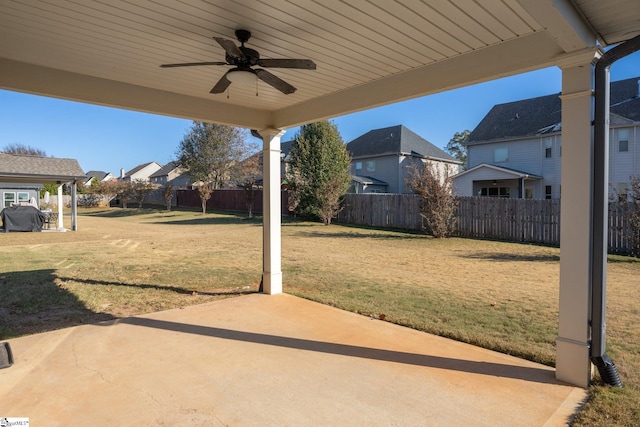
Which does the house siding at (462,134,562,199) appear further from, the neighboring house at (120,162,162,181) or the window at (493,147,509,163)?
the neighboring house at (120,162,162,181)

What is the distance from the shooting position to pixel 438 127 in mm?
36688

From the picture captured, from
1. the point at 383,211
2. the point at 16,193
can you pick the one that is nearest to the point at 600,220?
the point at 383,211

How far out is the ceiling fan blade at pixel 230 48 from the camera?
2.72 metres

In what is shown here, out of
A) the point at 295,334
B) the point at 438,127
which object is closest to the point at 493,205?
the point at 295,334

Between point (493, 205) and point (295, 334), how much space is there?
10717mm

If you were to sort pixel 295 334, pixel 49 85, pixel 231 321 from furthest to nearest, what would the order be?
1. pixel 231 321
2. pixel 295 334
3. pixel 49 85

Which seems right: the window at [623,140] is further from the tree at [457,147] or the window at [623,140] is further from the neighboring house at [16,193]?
the neighboring house at [16,193]

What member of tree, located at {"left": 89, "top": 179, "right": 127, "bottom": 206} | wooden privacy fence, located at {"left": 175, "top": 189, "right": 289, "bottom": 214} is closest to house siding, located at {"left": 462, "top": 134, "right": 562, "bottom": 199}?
wooden privacy fence, located at {"left": 175, "top": 189, "right": 289, "bottom": 214}

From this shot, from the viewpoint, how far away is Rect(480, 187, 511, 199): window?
19.6 m

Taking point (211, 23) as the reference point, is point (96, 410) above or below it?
below

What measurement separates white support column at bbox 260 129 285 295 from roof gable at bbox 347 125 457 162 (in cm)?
1999

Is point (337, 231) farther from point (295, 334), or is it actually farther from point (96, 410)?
point (96, 410)

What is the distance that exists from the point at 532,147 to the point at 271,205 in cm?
1794

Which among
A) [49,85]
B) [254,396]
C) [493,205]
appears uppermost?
[49,85]
